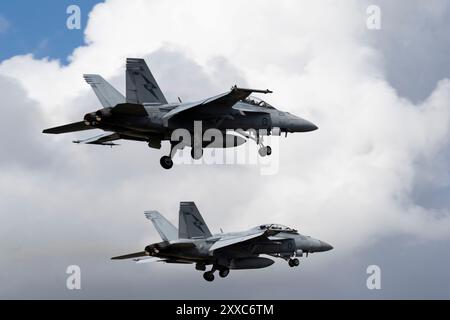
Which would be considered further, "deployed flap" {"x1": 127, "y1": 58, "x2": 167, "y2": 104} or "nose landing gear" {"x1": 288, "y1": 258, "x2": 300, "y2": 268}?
"nose landing gear" {"x1": 288, "y1": 258, "x2": 300, "y2": 268}

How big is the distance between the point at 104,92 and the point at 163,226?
19.1 meters

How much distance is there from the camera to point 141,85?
45.8m

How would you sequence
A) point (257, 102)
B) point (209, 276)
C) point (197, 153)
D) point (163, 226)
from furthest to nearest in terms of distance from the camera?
point (163, 226)
point (209, 276)
point (257, 102)
point (197, 153)

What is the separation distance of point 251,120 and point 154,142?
5345 mm

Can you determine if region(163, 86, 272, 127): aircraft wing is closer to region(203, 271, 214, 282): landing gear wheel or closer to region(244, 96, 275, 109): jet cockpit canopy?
region(244, 96, 275, 109): jet cockpit canopy

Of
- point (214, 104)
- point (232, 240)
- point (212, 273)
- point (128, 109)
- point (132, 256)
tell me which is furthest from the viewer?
point (212, 273)

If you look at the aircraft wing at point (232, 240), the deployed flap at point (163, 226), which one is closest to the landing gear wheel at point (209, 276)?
the aircraft wing at point (232, 240)

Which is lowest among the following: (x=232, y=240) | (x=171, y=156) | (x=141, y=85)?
(x=232, y=240)

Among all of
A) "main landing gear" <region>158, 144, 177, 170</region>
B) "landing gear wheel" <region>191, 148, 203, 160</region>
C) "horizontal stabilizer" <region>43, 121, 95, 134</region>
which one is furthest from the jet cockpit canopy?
"horizontal stabilizer" <region>43, 121, 95, 134</region>

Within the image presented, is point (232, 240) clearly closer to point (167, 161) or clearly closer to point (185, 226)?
point (185, 226)

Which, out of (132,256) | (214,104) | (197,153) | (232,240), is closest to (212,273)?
(232,240)

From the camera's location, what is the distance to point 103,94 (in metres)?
45.8

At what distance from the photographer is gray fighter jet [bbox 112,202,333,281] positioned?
60.3 meters
